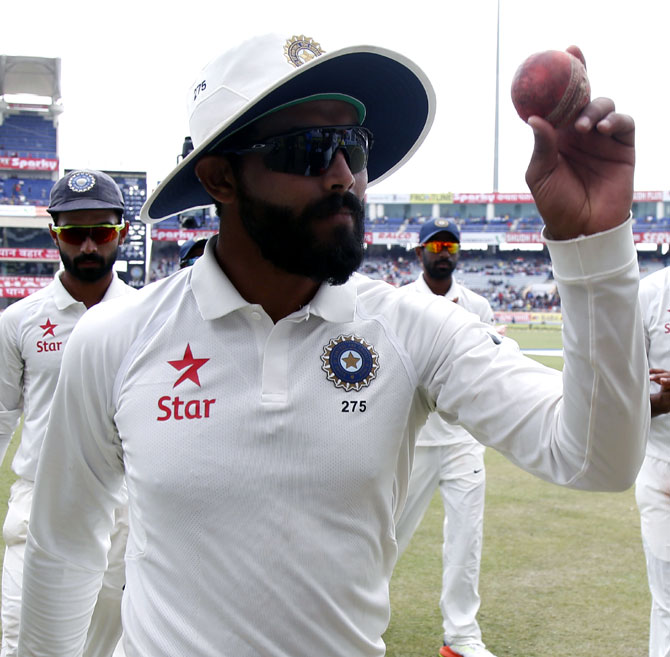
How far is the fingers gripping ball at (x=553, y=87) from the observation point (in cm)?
138

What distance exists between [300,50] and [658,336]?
282cm

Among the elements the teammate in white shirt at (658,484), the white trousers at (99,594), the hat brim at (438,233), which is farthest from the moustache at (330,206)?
the hat brim at (438,233)

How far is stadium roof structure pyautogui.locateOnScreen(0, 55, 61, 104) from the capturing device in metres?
50.7

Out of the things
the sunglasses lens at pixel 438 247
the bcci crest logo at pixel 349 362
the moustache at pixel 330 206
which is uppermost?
the moustache at pixel 330 206

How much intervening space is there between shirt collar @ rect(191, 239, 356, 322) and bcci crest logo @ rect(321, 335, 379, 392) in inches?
2.4

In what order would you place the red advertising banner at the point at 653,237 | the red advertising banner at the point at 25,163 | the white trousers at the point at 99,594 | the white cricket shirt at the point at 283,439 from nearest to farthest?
the white cricket shirt at the point at 283,439, the white trousers at the point at 99,594, the red advertising banner at the point at 25,163, the red advertising banner at the point at 653,237

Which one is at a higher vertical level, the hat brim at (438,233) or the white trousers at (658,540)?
the hat brim at (438,233)

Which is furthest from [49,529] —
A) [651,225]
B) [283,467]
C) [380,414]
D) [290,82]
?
[651,225]

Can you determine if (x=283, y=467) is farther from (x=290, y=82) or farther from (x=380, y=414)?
(x=290, y=82)

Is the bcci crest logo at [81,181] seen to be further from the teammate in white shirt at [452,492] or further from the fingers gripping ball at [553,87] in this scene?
the fingers gripping ball at [553,87]

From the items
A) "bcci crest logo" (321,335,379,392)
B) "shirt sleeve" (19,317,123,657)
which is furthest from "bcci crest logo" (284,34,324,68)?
"shirt sleeve" (19,317,123,657)

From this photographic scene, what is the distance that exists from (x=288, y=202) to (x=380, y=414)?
1.69ft

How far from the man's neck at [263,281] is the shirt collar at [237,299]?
0.04 m

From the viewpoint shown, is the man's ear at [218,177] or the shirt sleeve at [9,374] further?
the shirt sleeve at [9,374]
